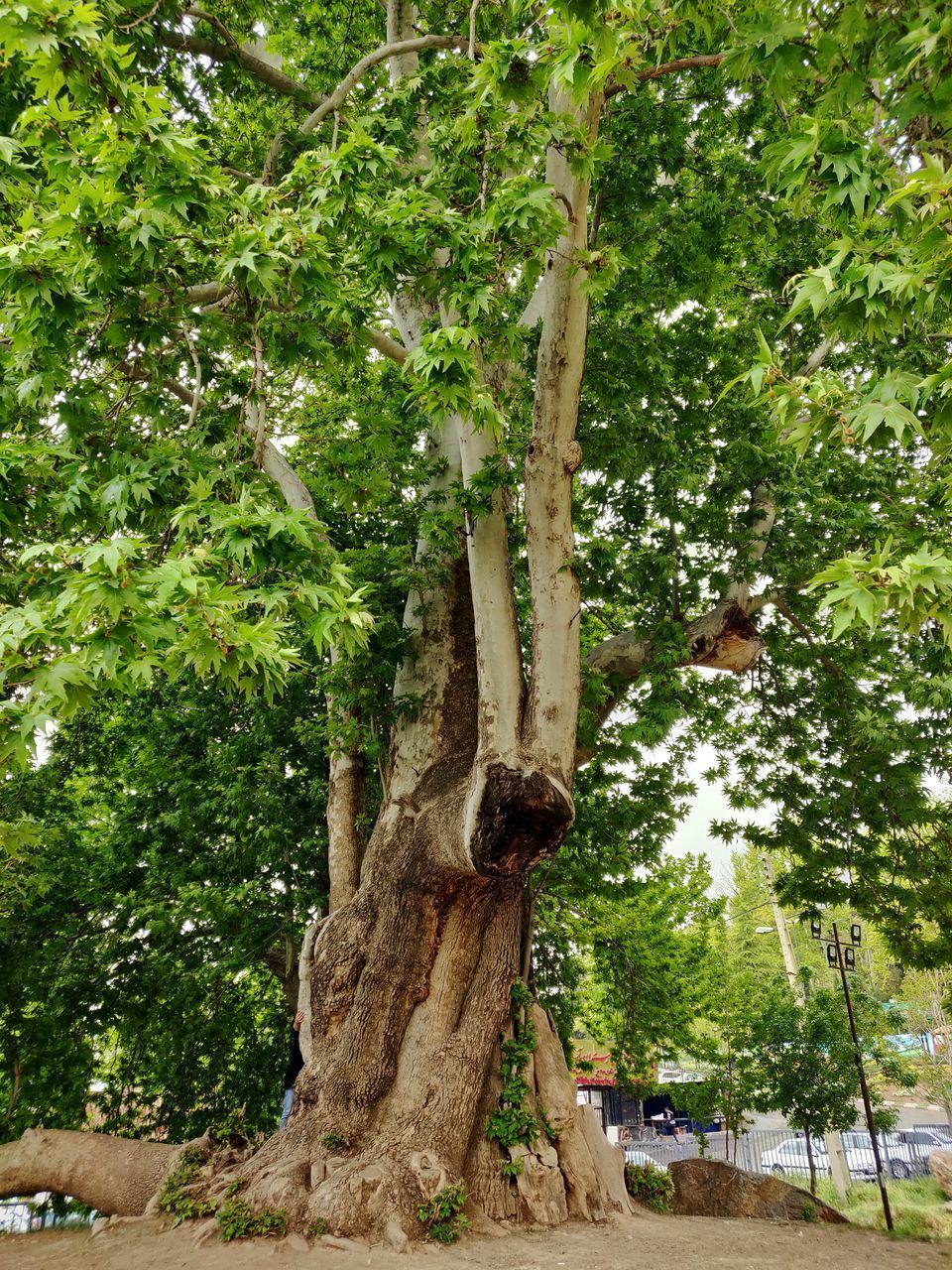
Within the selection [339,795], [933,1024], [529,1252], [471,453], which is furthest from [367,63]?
[933,1024]

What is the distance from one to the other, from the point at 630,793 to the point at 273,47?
8.60m

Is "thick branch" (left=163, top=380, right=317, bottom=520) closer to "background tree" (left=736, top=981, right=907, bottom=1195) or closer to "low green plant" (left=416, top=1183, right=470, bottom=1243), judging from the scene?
"low green plant" (left=416, top=1183, right=470, bottom=1243)

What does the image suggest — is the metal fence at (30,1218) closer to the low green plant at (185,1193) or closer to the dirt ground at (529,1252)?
the dirt ground at (529,1252)

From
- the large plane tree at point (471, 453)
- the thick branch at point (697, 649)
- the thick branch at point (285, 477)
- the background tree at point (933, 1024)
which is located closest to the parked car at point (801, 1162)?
the background tree at point (933, 1024)

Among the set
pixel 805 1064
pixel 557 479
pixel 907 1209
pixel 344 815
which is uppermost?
pixel 557 479

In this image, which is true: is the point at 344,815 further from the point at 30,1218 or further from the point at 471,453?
the point at 30,1218

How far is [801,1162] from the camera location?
1862 centimetres

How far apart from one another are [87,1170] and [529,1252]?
131 inches

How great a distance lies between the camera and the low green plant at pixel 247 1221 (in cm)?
466

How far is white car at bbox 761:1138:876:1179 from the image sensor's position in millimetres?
17172

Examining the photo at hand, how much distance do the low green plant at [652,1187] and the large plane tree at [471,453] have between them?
78.1 inches

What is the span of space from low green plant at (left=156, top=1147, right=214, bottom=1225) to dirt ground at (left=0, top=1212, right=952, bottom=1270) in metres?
0.14

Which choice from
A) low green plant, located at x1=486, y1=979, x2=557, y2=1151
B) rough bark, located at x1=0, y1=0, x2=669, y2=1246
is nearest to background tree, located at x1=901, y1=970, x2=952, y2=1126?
low green plant, located at x1=486, y1=979, x2=557, y2=1151

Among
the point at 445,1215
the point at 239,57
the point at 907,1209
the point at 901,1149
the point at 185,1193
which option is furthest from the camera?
the point at 901,1149
